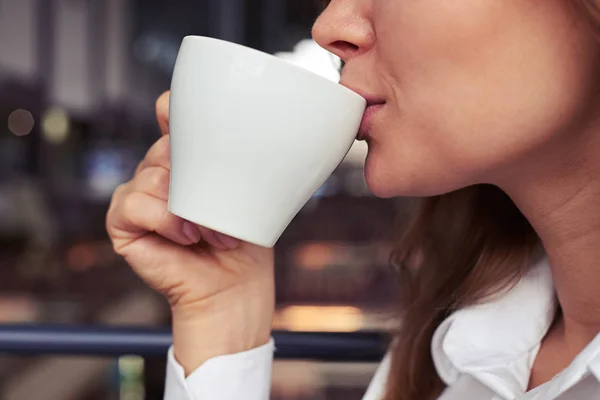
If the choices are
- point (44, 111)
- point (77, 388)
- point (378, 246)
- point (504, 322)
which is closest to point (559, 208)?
point (504, 322)

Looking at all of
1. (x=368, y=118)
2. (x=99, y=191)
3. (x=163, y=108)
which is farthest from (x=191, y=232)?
(x=99, y=191)

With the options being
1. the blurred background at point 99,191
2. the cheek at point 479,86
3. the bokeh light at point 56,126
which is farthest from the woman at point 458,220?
the bokeh light at point 56,126

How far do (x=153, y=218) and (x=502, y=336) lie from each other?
1.30 feet

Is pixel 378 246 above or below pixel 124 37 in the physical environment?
below

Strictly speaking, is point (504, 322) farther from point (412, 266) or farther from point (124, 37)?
point (124, 37)

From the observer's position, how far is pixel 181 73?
0.50 m

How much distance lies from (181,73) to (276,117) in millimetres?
88

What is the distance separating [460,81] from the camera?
0.49 m

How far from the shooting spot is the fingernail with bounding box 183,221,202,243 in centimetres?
67

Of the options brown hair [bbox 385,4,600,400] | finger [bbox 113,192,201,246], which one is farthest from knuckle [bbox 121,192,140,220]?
brown hair [bbox 385,4,600,400]

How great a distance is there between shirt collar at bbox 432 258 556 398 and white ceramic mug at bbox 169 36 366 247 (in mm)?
302

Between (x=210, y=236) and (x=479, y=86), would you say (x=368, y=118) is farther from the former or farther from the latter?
(x=210, y=236)

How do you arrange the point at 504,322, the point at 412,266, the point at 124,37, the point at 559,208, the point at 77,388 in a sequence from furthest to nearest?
the point at 124,37
the point at 77,388
the point at 412,266
the point at 504,322
the point at 559,208

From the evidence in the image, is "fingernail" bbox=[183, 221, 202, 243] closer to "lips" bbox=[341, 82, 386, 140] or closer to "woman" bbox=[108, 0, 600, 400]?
"woman" bbox=[108, 0, 600, 400]
